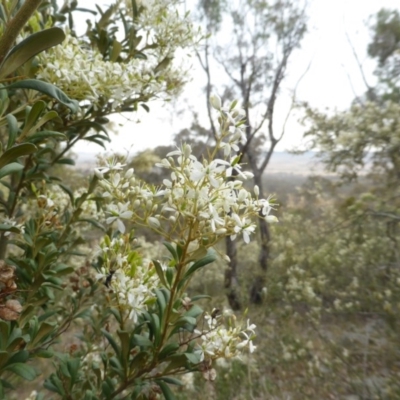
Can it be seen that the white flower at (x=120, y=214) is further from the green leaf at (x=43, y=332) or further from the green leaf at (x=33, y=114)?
the green leaf at (x=43, y=332)

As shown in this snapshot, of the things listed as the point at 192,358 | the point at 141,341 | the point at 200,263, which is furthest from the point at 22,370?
the point at 200,263

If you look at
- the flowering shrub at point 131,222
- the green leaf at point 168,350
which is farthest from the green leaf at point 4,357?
the green leaf at point 168,350

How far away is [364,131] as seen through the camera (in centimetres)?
319

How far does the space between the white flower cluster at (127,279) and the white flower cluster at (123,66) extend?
0.50 metres

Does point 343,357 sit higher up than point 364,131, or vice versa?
point 364,131

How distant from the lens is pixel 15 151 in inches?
25.3

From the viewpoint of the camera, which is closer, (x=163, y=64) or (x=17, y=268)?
(x=17, y=268)

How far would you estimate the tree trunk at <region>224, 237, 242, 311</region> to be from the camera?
5.84 metres

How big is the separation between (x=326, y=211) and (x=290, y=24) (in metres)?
4.26

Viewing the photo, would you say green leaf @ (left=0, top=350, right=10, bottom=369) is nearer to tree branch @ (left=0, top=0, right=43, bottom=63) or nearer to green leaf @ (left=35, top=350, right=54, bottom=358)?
green leaf @ (left=35, top=350, right=54, bottom=358)

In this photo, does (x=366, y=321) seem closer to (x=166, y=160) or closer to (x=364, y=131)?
(x=364, y=131)

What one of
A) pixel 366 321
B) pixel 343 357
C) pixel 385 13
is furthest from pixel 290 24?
pixel 343 357

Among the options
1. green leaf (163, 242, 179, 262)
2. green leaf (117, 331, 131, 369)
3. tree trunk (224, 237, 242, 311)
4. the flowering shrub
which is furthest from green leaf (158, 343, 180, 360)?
tree trunk (224, 237, 242, 311)

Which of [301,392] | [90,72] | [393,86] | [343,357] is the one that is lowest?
[301,392]
